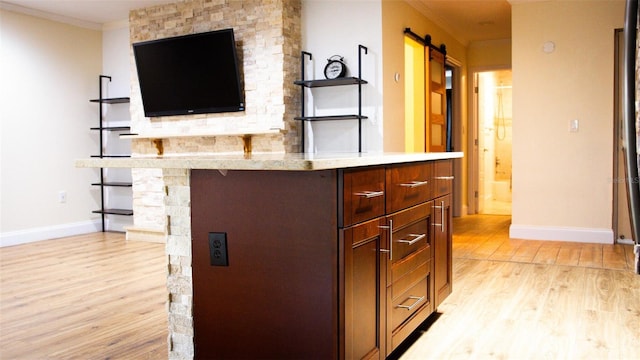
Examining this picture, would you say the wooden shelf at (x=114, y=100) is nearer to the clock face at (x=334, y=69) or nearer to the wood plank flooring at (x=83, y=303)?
the wood plank flooring at (x=83, y=303)

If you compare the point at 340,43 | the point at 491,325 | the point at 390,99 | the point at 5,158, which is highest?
the point at 340,43

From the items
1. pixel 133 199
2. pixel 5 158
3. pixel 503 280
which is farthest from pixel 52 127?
pixel 503 280

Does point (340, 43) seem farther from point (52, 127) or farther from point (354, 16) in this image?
point (52, 127)

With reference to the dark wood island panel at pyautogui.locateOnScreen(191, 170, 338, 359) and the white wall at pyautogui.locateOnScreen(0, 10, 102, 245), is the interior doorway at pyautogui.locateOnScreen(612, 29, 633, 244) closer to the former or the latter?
the dark wood island panel at pyautogui.locateOnScreen(191, 170, 338, 359)

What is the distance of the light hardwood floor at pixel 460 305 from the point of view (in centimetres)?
232

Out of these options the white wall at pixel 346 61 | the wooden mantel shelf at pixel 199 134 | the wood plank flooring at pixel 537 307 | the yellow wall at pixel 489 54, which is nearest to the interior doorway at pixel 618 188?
the wood plank flooring at pixel 537 307

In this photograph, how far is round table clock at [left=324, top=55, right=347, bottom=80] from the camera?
449cm

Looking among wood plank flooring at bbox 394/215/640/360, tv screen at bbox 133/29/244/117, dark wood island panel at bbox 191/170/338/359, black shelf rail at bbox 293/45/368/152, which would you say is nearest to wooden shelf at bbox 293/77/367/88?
black shelf rail at bbox 293/45/368/152

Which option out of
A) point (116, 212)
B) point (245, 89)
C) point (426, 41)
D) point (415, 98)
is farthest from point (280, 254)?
point (116, 212)

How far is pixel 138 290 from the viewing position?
132 inches

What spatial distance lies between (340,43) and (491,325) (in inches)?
111

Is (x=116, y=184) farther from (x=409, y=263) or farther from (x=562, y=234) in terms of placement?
(x=562, y=234)

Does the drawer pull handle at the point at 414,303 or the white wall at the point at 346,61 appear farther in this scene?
the white wall at the point at 346,61

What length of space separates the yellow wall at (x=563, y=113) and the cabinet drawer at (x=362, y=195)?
3.68 metres
